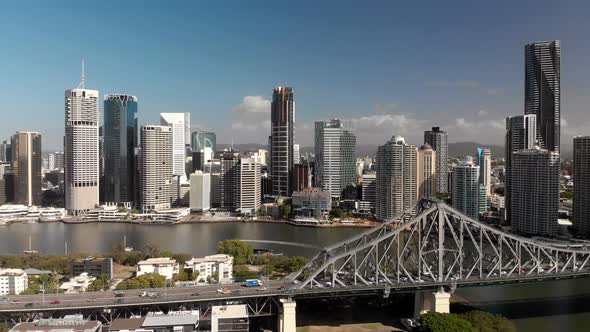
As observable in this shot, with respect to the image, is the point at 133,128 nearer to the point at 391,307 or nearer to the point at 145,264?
the point at 145,264

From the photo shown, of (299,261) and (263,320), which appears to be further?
(299,261)

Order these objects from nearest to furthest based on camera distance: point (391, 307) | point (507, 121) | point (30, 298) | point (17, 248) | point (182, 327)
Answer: point (182, 327), point (30, 298), point (391, 307), point (17, 248), point (507, 121)

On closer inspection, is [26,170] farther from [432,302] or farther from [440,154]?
[432,302]

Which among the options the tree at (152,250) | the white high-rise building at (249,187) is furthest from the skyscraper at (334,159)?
the tree at (152,250)

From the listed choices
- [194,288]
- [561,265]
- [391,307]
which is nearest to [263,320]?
[194,288]

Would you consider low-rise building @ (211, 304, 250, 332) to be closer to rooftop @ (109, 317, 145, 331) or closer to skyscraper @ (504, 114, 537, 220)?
rooftop @ (109, 317, 145, 331)

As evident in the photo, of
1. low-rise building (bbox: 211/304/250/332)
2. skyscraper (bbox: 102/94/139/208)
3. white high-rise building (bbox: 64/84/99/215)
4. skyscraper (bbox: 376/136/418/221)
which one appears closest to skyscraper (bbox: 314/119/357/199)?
skyscraper (bbox: 376/136/418/221)

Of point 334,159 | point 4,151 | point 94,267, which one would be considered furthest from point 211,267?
point 4,151
